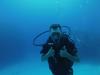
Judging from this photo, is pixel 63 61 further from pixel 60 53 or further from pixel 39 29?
pixel 39 29

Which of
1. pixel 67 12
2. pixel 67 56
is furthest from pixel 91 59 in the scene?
pixel 67 56

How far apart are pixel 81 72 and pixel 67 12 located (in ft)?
4.45

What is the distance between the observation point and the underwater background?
463 cm

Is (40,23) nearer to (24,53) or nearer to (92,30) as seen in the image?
(24,53)

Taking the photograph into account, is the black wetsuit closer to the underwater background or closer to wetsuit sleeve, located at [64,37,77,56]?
wetsuit sleeve, located at [64,37,77,56]

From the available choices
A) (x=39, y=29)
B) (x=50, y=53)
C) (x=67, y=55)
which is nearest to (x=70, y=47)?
(x=67, y=55)

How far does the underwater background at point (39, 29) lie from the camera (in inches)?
182

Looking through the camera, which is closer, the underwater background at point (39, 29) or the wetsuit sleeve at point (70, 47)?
the wetsuit sleeve at point (70, 47)

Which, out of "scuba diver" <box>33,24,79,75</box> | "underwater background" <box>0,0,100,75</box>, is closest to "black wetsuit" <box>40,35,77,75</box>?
"scuba diver" <box>33,24,79,75</box>

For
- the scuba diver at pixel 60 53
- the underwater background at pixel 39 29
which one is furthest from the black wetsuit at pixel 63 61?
the underwater background at pixel 39 29

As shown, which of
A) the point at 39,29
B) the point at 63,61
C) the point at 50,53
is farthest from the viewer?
the point at 39,29

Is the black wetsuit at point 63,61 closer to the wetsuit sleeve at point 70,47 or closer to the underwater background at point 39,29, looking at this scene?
the wetsuit sleeve at point 70,47

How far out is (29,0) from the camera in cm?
500

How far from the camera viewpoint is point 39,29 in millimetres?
5359
